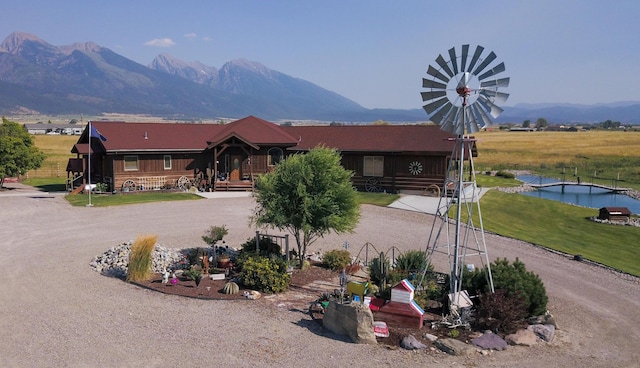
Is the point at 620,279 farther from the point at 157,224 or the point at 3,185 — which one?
the point at 3,185

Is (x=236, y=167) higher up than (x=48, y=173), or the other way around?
(x=236, y=167)

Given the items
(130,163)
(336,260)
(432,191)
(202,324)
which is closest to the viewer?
(202,324)

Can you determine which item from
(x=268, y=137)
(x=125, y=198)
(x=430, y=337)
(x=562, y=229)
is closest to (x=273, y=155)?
(x=268, y=137)

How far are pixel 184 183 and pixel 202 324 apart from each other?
28.0 metres

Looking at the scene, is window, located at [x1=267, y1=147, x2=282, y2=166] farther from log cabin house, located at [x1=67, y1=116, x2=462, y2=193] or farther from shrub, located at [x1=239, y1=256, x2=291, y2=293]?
shrub, located at [x1=239, y1=256, x2=291, y2=293]

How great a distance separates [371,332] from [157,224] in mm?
17544

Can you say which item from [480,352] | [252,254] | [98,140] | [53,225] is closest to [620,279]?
[480,352]

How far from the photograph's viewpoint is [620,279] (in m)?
20.0

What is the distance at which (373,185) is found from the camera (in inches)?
1594

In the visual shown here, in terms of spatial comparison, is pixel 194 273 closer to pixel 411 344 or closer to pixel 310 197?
pixel 310 197

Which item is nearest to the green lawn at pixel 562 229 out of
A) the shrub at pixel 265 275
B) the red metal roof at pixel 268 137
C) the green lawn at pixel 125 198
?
the red metal roof at pixel 268 137

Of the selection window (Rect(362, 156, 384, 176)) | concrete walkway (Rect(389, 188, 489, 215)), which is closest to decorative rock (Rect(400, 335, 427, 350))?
concrete walkway (Rect(389, 188, 489, 215))

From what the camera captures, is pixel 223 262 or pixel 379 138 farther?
pixel 379 138

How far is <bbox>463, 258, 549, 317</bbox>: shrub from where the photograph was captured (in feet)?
49.5
